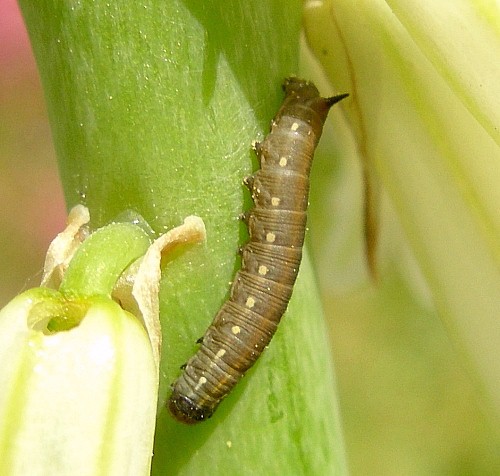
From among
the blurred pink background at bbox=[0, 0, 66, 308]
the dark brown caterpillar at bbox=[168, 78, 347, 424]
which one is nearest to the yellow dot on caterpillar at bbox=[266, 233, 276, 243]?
the dark brown caterpillar at bbox=[168, 78, 347, 424]

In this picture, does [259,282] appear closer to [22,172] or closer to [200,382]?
[200,382]

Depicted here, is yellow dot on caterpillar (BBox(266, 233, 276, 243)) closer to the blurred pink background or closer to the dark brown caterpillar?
the dark brown caterpillar

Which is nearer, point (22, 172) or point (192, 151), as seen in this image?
point (192, 151)

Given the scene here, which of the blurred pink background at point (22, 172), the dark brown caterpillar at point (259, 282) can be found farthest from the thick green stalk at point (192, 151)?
the blurred pink background at point (22, 172)

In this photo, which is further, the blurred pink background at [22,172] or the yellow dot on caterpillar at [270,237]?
the blurred pink background at [22,172]

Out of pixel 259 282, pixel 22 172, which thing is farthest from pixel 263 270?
pixel 22 172

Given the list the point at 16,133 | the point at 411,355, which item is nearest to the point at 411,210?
the point at 411,355

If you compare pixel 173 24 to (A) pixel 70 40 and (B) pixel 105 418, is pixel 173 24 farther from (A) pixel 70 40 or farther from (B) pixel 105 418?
(B) pixel 105 418

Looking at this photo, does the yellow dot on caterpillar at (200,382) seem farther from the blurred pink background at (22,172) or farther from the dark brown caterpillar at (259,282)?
the blurred pink background at (22,172)
